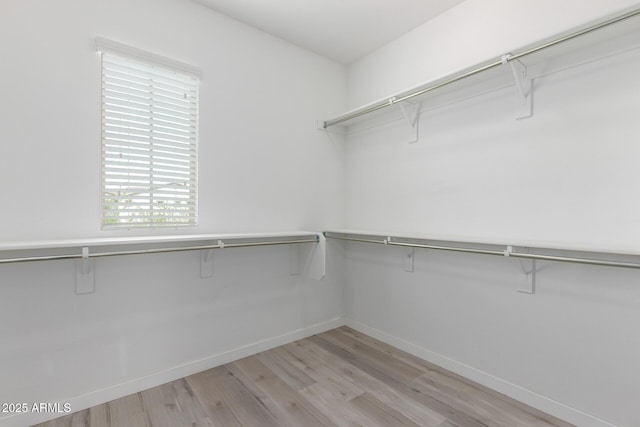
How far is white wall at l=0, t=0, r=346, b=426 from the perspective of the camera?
1.65m

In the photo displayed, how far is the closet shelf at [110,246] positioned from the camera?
4.85 feet

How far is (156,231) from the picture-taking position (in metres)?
2.05

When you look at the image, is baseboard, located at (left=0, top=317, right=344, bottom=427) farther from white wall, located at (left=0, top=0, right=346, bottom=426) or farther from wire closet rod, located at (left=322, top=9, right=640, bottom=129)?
wire closet rod, located at (left=322, top=9, right=640, bottom=129)

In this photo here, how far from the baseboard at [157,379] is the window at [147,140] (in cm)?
96

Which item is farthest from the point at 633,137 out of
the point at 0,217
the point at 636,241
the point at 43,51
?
the point at 0,217

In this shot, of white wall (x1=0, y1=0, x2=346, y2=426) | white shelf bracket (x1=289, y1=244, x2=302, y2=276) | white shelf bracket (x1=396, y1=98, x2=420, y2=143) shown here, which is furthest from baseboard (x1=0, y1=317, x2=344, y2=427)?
white shelf bracket (x1=396, y1=98, x2=420, y2=143)

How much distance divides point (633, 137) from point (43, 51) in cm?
304

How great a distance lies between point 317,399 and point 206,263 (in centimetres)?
114

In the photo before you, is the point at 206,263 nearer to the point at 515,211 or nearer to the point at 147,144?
the point at 147,144

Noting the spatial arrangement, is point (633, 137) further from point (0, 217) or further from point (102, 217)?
point (0, 217)

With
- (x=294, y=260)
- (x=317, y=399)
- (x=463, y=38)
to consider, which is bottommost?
(x=317, y=399)

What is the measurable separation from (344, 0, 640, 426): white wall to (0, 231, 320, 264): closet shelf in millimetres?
1213

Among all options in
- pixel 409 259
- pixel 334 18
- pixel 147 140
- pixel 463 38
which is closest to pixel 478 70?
pixel 463 38

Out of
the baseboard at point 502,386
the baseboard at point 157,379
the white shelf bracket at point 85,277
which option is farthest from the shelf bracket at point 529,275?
the white shelf bracket at point 85,277
